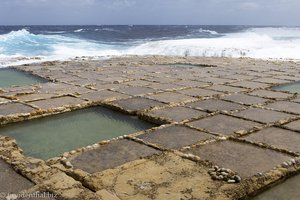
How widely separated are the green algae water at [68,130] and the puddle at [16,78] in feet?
11.0

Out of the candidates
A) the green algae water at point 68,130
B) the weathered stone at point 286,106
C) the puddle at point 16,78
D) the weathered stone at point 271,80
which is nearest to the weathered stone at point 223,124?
the green algae water at point 68,130

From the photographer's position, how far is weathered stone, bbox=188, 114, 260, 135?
4941mm

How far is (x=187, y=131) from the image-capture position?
490 centimetres

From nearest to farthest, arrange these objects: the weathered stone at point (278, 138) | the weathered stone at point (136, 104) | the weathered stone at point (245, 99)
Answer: the weathered stone at point (278, 138) → the weathered stone at point (136, 104) → the weathered stone at point (245, 99)

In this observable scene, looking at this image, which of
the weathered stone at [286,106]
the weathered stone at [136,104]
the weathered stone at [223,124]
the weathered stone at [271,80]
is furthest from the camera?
the weathered stone at [271,80]

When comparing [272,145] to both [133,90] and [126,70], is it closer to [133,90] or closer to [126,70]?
[133,90]

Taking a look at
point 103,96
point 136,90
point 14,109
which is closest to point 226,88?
point 136,90

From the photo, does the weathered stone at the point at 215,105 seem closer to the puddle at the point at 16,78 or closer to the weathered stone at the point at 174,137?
the weathered stone at the point at 174,137

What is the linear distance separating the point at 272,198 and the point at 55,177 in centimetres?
202

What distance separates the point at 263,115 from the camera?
5.70 meters

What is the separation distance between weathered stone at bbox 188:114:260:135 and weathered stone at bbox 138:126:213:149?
0.79 ft

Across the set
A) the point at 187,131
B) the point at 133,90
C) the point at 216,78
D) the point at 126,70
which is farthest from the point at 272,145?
the point at 126,70

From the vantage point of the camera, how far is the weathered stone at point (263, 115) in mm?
5461

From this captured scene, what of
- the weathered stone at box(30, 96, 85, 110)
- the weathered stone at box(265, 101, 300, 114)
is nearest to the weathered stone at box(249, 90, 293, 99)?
the weathered stone at box(265, 101, 300, 114)
